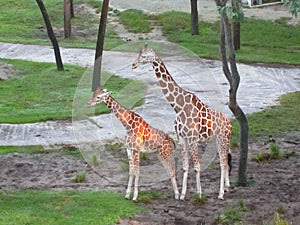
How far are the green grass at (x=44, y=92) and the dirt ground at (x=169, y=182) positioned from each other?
10.0ft

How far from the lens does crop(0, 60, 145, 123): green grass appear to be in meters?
19.2

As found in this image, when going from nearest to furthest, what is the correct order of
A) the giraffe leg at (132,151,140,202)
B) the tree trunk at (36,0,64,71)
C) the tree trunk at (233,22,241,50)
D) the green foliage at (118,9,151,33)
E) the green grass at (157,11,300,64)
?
the giraffe leg at (132,151,140,202) < the tree trunk at (36,0,64,71) < the green grass at (157,11,300,64) < the tree trunk at (233,22,241,50) < the green foliage at (118,9,151,33)

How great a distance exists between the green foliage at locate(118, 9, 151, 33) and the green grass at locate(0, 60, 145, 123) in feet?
23.9

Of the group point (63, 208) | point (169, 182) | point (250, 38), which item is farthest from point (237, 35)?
point (63, 208)

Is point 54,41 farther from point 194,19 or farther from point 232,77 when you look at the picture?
point 232,77

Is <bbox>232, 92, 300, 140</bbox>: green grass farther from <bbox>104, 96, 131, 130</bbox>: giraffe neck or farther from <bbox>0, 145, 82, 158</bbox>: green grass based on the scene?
<bbox>104, 96, 131, 130</bbox>: giraffe neck

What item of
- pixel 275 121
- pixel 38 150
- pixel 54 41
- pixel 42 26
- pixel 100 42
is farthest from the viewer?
pixel 42 26

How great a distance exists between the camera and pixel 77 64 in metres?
26.9

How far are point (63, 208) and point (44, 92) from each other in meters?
11.1

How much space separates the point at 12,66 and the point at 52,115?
8.05 meters

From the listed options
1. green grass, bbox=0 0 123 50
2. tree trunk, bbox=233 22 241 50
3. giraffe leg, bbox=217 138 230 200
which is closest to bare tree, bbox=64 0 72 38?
green grass, bbox=0 0 123 50

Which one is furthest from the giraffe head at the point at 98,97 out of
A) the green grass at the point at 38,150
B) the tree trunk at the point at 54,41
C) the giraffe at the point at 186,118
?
the tree trunk at the point at 54,41

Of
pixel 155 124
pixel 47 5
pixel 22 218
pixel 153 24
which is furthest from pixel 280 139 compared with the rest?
pixel 47 5

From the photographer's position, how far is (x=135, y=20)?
34812 mm
